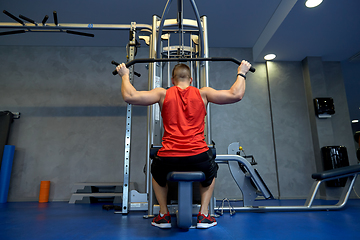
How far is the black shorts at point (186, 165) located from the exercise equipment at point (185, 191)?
96mm

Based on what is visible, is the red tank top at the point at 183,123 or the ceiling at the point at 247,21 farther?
the ceiling at the point at 247,21

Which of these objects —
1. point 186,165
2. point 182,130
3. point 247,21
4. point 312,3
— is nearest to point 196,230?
point 186,165

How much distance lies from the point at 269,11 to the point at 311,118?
206 centimetres

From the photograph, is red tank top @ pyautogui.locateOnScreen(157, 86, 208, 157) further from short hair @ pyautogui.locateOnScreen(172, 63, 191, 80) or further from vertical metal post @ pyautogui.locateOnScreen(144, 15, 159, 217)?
vertical metal post @ pyautogui.locateOnScreen(144, 15, 159, 217)

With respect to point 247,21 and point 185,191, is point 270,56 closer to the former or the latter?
point 247,21

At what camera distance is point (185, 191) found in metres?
1.58

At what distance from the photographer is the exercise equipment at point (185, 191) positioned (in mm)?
1514

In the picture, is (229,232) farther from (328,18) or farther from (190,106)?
(328,18)

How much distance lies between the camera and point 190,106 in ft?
5.59

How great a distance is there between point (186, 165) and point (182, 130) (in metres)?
0.25

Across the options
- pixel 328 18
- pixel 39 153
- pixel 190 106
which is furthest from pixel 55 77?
pixel 328 18

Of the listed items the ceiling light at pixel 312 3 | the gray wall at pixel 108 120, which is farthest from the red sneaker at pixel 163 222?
the ceiling light at pixel 312 3

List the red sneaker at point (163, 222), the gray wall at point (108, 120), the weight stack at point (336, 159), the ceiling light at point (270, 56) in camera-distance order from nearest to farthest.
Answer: the red sneaker at point (163, 222) < the weight stack at point (336, 159) < the gray wall at point (108, 120) < the ceiling light at point (270, 56)

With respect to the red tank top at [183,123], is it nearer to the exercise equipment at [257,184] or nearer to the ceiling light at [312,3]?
the exercise equipment at [257,184]
